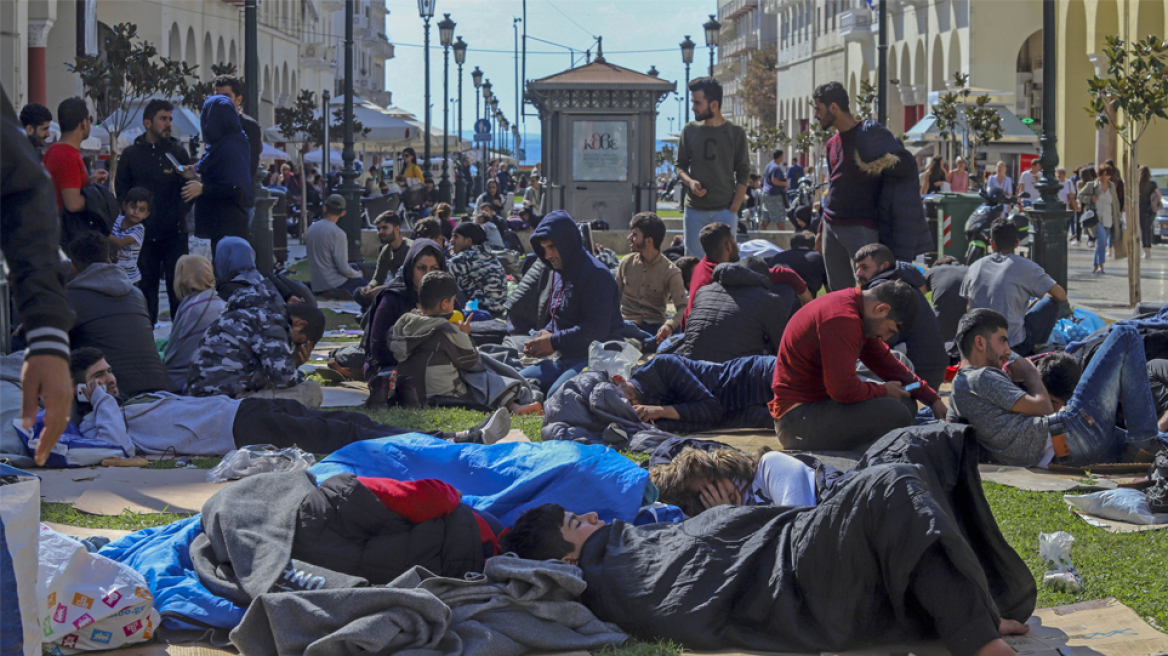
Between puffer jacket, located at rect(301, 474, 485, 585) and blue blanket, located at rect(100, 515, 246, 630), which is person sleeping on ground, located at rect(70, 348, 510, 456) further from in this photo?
puffer jacket, located at rect(301, 474, 485, 585)

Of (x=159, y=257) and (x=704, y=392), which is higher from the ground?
(x=159, y=257)

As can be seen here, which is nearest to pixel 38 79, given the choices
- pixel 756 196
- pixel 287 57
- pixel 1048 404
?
pixel 756 196

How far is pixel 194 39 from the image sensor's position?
1565 inches

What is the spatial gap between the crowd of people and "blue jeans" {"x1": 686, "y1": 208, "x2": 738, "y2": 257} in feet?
0.14

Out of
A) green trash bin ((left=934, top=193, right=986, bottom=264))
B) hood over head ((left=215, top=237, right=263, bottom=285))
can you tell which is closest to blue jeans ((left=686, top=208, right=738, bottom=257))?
hood over head ((left=215, top=237, right=263, bottom=285))

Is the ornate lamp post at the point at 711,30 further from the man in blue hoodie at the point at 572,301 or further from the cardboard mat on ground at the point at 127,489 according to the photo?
the cardboard mat on ground at the point at 127,489

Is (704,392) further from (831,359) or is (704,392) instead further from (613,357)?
(831,359)

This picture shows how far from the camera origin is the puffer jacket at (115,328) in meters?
7.64

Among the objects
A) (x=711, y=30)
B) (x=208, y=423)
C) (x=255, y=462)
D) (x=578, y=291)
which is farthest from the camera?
(x=711, y=30)

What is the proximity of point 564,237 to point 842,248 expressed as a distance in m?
2.23

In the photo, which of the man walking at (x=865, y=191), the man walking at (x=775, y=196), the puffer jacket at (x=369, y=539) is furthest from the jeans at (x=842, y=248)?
the man walking at (x=775, y=196)

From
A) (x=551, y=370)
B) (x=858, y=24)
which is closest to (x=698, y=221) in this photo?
(x=551, y=370)

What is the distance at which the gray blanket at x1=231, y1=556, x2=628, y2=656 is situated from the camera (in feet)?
13.1

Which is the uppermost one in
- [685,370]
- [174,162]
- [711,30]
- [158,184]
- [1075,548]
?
[711,30]
